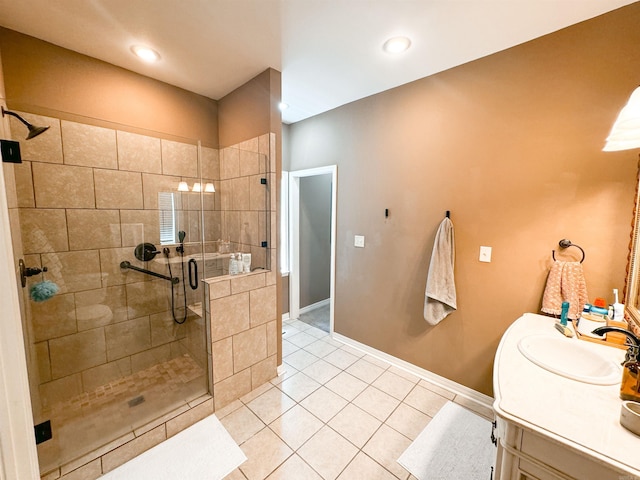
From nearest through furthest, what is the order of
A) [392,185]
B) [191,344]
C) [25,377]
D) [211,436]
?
[25,377]
[211,436]
[191,344]
[392,185]

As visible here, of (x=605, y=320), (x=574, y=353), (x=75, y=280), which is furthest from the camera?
(x=75, y=280)

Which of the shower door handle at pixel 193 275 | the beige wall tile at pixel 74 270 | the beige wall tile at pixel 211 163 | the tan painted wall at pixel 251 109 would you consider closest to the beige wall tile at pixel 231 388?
the shower door handle at pixel 193 275

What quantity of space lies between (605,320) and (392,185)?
168 cm

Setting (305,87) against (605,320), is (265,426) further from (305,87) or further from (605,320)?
(305,87)

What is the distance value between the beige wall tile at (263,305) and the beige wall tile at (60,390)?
4.57ft

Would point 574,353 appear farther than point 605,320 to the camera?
No

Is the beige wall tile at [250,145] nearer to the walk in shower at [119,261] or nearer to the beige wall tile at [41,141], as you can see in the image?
the walk in shower at [119,261]

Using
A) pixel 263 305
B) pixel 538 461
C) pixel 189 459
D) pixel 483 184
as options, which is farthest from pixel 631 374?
pixel 189 459

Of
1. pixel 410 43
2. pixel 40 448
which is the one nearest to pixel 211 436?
pixel 40 448

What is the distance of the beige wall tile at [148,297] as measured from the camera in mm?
2229

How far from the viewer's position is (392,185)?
2.42 m

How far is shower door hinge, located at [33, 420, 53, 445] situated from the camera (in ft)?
4.80

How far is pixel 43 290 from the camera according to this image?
1739mm

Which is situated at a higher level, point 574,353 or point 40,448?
point 574,353
